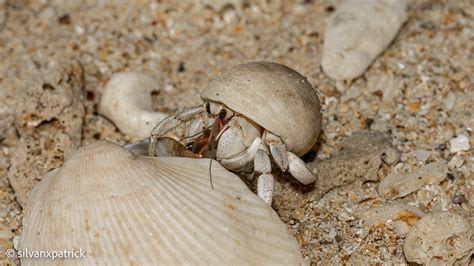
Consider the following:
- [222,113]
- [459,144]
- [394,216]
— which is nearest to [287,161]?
[222,113]

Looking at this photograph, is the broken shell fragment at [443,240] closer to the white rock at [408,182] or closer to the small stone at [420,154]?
the white rock at [408,182]

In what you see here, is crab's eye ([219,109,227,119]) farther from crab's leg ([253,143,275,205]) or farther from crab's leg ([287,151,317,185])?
crab's leg ([287,151,317,185])

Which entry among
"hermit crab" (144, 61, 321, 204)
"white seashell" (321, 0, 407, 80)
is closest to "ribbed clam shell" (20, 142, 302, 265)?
"hermit crab" (144, 61, 321, 204)

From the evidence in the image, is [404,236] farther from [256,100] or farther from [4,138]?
[4,138]

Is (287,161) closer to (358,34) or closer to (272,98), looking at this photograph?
(272,98)

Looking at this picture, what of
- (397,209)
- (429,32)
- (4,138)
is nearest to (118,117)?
(4,138)

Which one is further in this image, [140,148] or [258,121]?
[140,148]

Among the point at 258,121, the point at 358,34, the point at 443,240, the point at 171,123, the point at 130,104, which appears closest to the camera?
the point at 443,240

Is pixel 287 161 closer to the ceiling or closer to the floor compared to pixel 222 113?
closer to the floor
